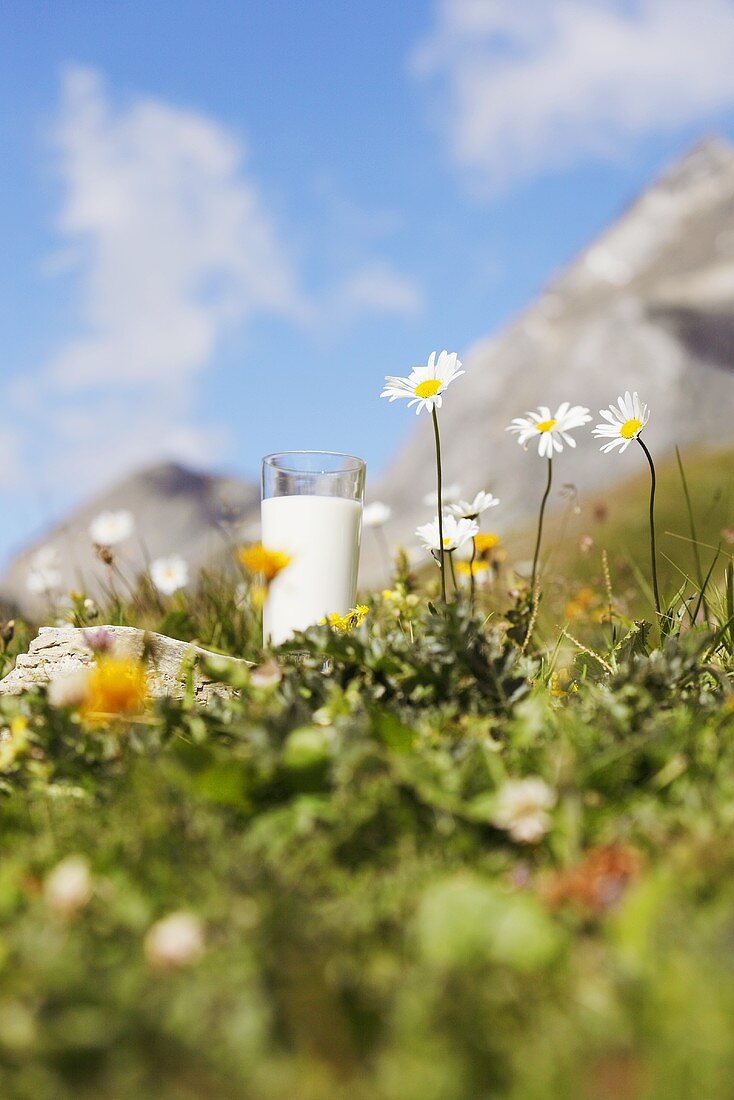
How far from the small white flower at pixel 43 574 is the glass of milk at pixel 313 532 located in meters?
2.28

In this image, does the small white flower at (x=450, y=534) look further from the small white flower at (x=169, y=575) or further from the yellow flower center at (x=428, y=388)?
the small white flower at (x=169, y=575)

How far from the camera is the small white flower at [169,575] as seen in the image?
4609mm

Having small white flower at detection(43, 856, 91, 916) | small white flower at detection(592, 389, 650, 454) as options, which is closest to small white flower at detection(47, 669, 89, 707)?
small white flower at detection(43, 856, 91, 916)

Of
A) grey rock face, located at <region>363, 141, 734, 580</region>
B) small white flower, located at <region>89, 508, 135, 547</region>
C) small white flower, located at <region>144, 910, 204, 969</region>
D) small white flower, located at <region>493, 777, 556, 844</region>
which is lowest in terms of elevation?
small white flower, located at <region>144, 910, 204, 969</region>

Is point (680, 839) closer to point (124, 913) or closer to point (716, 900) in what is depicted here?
point (716, 900)

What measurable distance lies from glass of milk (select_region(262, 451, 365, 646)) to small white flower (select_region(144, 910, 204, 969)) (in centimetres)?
214

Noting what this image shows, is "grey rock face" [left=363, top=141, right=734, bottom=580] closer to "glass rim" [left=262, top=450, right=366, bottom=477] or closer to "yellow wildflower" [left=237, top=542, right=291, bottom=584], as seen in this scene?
"glass rim" [left=262, top=450, right=366, bottom=477]

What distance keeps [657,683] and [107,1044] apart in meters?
1.47

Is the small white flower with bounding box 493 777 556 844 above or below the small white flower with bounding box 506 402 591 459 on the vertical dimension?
below

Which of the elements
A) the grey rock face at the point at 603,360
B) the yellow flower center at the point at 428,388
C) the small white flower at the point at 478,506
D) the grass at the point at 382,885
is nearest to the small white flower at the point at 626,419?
the small white flower at the point at 478,506

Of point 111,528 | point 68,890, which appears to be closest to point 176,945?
point 68,890

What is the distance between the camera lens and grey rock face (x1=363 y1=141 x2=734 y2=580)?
20859 mm

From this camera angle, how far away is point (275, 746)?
62.7 inches

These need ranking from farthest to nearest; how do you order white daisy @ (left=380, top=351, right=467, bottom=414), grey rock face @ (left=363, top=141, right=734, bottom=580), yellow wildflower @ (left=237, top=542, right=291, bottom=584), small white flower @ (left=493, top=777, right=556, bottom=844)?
grey rock face @ (left=363, top=141, right=734, bottom=580)
white daisy @ (left=380, top=351, right=467, bottom=414)
yellow wildflower @ (left=237, top=542, right=291, bottom=584)
small white flower @ (left=493, top=777, right=556, bottom=844)
